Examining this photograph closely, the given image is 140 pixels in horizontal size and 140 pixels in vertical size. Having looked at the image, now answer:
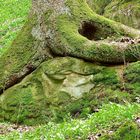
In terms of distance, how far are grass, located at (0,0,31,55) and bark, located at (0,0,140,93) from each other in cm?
758

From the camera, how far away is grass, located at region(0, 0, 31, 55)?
2291cm

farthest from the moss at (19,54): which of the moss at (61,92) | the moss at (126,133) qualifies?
the moss at (126,133)

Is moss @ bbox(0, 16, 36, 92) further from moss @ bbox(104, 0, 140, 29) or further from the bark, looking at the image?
moss @ bbox(104, 0, 140, 29)

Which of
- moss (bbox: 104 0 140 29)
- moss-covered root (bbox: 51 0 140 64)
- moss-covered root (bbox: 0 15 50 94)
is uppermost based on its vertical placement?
moss-covered root (bbox: 51 0 140 64)

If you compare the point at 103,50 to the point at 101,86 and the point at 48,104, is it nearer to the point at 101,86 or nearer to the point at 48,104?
the point at 101,86

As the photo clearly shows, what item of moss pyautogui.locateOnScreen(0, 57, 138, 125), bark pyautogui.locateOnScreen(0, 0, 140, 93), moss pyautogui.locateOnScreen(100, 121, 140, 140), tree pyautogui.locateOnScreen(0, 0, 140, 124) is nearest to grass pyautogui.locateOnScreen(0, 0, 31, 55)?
bark pyautogui.locateOnScreen(0, 0, 140, 93)

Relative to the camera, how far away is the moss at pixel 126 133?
261 inches

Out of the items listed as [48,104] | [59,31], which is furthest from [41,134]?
[59,31]

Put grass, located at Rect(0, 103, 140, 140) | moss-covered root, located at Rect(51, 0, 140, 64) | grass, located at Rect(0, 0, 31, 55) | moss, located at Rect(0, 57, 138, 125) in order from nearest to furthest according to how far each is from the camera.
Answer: grass, located at Rect(0, 103, 140, 140), moss, located at Rect(0, 57, 138, 125), moss-covered root, located at Rect(51, 0, 140, 64), grass, located at Rect(0, 0, 31, 55)

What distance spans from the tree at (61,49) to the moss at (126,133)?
4862 millimetres

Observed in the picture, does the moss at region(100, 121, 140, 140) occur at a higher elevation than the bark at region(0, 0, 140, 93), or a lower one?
higher

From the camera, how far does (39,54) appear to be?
13133mm

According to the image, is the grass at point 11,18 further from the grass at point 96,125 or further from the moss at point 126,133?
the moss at point 126,133

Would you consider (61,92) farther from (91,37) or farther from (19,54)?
(91,37)
